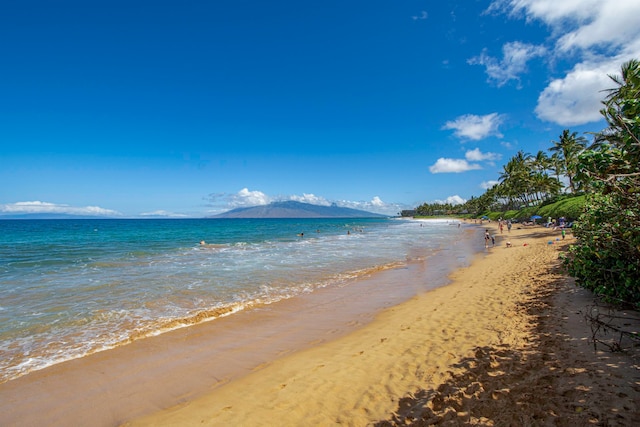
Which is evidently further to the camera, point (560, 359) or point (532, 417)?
point (560, 359)

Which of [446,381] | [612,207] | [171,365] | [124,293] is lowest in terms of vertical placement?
[171,365]

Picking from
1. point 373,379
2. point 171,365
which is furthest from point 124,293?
Answer: point 373,379

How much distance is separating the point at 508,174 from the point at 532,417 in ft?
283

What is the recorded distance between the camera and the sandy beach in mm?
4410

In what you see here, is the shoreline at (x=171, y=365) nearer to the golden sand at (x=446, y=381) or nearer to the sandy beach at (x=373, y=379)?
the sandy beach at (x=373, y=379)

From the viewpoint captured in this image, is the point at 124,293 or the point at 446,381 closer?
the point at 446,381

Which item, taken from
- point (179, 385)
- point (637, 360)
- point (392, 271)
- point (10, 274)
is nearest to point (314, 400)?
point (179, 385)

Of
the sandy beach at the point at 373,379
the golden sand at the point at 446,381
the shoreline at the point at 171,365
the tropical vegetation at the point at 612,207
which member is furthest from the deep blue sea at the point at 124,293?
the tropical vegetation at the point at 612,207

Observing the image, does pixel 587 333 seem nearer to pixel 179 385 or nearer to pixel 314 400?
pixel 314 400

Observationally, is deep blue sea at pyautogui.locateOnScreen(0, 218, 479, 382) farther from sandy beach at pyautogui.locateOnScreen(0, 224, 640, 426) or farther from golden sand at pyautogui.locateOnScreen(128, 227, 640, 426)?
golden sand at pyautogui.locateOnScreen(128, 227, 640, 426)

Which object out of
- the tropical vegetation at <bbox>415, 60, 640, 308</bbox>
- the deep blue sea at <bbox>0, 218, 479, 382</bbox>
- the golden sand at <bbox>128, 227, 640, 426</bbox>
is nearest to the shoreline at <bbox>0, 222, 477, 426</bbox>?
the golden sand at <bbox>128, 227, 640, 426</bbox>

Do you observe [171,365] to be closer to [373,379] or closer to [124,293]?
[373,379]

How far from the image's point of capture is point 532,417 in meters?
4.01

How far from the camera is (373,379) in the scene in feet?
18.6
